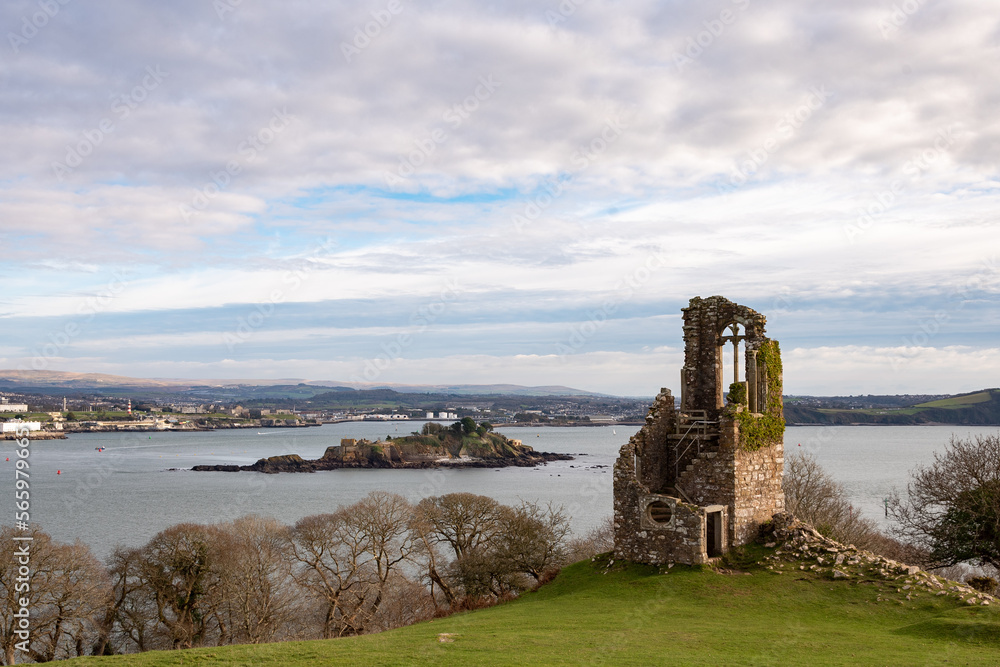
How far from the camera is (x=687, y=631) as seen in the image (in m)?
14.6

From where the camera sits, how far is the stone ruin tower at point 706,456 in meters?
19.8

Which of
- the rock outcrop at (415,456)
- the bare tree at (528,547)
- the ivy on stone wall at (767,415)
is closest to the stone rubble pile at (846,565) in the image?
the ivy on stone wall at (767,415)

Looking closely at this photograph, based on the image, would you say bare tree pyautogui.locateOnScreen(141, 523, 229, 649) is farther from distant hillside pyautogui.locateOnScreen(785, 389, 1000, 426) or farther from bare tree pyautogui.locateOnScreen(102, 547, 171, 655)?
distant hillside pyautogui.locateOnScreen(785, 389, 1000, 426)

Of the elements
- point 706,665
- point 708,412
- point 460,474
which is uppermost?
point 708,412

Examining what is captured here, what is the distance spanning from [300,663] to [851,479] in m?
84.6

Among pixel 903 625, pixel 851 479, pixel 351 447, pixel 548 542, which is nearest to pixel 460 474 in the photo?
pixel 351 447

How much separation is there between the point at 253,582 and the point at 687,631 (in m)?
19.3

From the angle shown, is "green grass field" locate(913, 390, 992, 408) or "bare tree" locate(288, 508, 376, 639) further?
"green grass field" locate(913, 390, 992, 408)

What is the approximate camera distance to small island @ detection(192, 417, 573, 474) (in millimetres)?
113250

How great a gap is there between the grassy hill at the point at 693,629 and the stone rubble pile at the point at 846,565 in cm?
10

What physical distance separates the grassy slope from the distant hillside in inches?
5794

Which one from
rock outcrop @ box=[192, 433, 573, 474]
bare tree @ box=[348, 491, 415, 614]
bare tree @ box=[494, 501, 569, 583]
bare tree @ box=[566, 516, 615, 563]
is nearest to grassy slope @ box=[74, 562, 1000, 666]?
bare tree @ box=[494, 501, 569, 583]

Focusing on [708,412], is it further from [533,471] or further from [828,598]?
[533,471]

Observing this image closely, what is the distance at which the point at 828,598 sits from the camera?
16.8m
